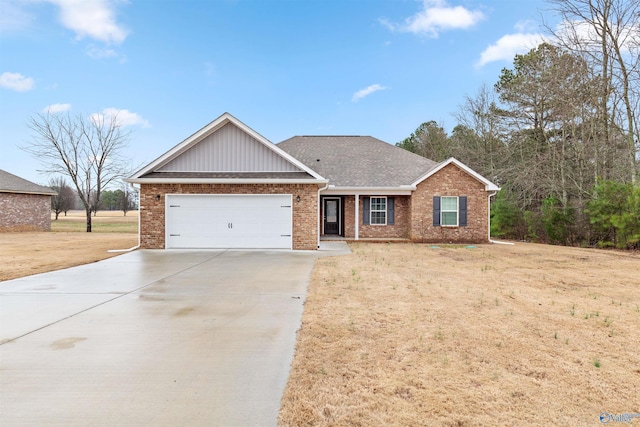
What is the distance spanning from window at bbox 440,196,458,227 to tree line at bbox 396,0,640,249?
4.61 m

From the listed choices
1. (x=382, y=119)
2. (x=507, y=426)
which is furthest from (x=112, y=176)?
(x=507, y=426)

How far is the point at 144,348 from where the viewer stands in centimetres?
371

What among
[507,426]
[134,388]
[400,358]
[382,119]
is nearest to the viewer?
[507,426]

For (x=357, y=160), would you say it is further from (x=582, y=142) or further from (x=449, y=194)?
(x=582, y=142)

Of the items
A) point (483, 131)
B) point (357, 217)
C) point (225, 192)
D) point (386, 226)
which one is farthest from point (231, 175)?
point (483, 131)

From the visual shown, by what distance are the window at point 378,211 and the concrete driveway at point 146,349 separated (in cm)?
989

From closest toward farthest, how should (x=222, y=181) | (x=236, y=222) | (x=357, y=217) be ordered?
1. (x=222, y=181)
2. (x=236, y=222)
3. (x=357, y=217)

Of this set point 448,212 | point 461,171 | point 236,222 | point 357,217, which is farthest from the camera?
point 357,217

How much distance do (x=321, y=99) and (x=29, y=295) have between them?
2164 centimetres

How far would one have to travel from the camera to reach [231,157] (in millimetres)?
13117

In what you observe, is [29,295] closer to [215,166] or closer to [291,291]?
[291,291]

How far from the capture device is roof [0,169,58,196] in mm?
23289

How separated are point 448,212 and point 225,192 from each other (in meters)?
10.2

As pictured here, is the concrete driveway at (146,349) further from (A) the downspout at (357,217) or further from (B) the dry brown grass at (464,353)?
(A) the downspout at (357,217)
